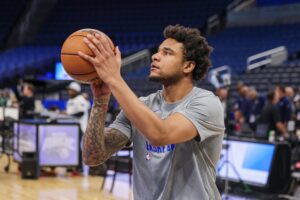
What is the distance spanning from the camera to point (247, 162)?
27.7 ft

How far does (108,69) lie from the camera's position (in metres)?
2.42

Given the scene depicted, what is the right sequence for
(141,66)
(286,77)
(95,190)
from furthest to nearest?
(141,66) < (286,77) < (95,190)

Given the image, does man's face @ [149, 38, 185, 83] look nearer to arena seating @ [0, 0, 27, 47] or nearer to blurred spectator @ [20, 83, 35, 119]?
blurred spectator @ [20, 83, 35, 119]

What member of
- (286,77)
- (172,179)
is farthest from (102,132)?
(286,77)

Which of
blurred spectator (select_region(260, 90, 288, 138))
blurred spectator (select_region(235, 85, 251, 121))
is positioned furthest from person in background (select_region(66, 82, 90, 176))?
blurred spectator (select_region(235, 85, 251, 121))

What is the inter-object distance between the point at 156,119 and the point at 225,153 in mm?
6355

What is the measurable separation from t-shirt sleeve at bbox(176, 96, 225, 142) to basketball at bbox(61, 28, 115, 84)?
0.41 m

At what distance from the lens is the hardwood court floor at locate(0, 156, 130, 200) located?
829 cm

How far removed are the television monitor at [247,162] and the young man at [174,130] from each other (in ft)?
18.4

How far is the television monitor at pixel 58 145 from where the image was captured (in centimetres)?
1037

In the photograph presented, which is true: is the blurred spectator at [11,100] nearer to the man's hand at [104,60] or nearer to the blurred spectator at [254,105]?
the blurred spectator at [254,105]

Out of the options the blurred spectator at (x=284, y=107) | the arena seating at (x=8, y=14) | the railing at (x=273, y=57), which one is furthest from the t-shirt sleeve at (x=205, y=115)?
the arena seating at (x=8, y=14)

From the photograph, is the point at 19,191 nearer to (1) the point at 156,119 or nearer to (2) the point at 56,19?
(1) the point at 156,119

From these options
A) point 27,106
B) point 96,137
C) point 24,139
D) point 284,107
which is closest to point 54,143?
point 24,139
